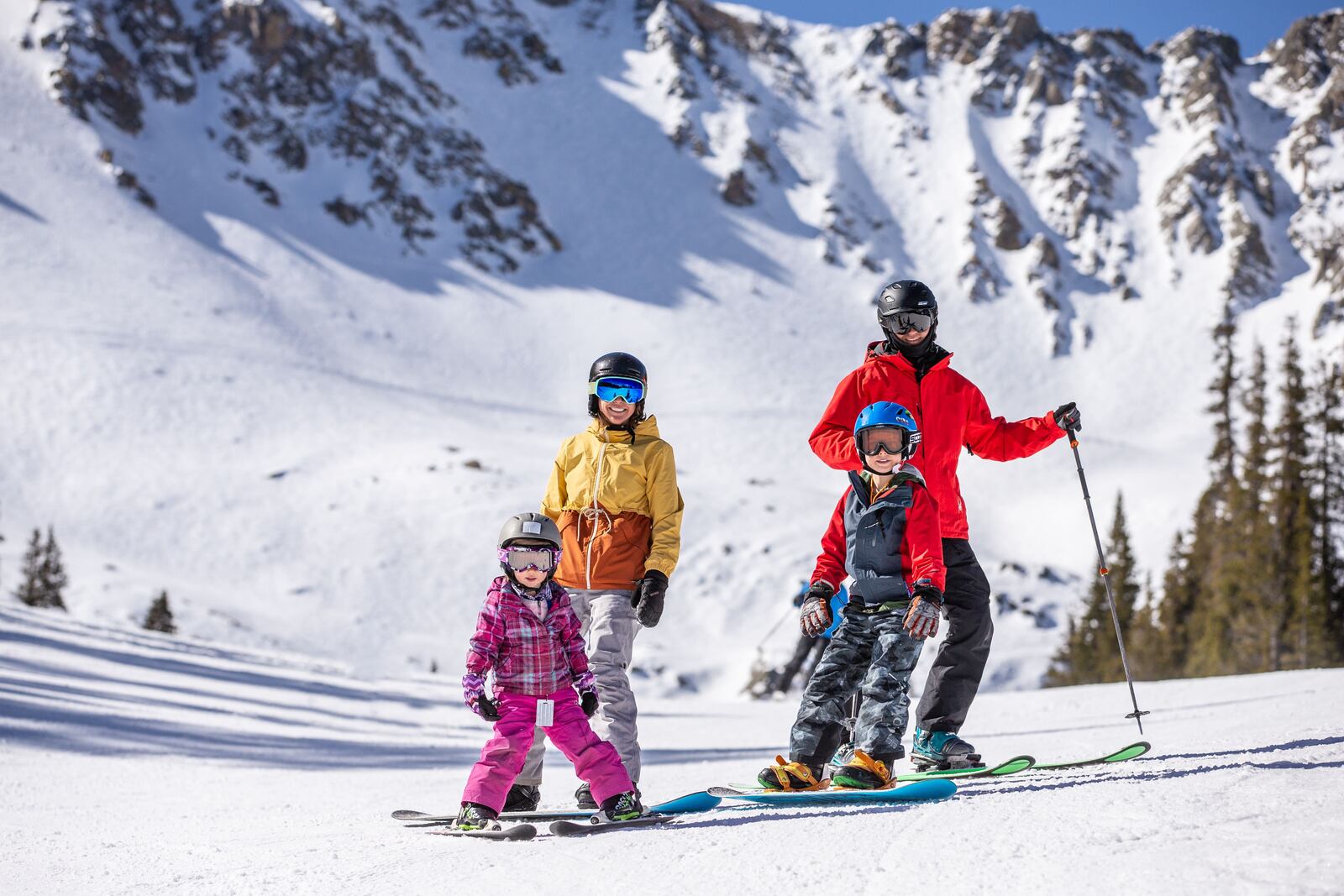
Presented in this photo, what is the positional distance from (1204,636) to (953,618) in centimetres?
3337

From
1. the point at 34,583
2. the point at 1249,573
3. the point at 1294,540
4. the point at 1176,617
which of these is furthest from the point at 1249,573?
the point at 34,583

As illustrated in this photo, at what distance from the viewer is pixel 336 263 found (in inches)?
3452

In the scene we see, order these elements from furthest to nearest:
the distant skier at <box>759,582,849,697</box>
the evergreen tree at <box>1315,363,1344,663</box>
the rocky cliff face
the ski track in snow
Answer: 1. the rocky cliff face
2. the evergreen tree at <box>1315,363,1344,663</box>
3. the distant skier at <box>759,582,849,697</box>
4. the ski track in snow

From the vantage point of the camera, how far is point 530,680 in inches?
186

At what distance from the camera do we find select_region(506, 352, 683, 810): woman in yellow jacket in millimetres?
5258

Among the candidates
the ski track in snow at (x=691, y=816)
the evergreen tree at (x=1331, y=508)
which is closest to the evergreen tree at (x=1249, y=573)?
the evergreen tree at (x=1331, y=508)

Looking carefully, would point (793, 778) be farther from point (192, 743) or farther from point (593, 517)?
point (192, 743)

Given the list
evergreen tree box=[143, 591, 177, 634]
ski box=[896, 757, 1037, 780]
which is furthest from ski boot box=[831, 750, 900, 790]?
evergreen tree box=[143, 591, 177, 634]

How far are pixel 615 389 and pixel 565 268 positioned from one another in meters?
96.4

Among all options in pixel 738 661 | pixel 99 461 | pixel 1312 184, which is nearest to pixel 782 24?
pixel 1312 184

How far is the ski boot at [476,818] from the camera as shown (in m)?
4.54

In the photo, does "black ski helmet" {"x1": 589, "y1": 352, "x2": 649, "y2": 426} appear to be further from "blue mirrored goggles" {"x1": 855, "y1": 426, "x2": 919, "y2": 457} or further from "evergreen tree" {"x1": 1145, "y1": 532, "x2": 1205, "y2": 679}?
"evergreen tree" {"x1": 1145, "y1": 532, "x2": 1205, "y2": 679}

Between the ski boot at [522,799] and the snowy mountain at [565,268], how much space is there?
26013mm

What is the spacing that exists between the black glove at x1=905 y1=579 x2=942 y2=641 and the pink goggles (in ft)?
5.07
